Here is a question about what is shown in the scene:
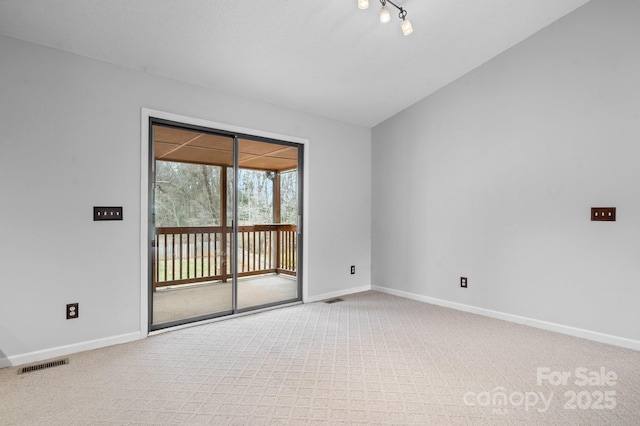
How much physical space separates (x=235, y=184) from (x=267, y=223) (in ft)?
2.77

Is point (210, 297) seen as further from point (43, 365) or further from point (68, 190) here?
point (68, 190)

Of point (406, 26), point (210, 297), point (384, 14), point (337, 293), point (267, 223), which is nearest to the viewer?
point (384, 14)

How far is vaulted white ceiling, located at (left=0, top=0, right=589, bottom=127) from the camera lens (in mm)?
2400

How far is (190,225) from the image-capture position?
134 inches

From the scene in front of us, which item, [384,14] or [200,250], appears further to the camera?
[200,250]

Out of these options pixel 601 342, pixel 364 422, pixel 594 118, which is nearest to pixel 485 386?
pixel 364 422

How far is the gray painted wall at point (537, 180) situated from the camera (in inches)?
111

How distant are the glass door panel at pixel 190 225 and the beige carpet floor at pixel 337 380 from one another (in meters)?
0.42

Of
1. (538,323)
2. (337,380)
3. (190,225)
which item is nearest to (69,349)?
(190,225)

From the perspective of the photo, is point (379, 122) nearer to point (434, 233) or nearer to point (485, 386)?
point (434, 233)

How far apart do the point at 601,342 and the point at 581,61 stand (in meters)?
2.45

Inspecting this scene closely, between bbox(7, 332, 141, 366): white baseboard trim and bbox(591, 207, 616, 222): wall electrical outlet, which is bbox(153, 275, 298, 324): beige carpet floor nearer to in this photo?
bbox(7, 332, 141, 366): white baseboard trim

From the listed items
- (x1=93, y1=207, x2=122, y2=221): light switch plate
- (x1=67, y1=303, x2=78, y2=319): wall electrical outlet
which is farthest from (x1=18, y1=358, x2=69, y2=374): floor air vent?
(x1=93, y1=207, x2=122, y2=221): light switch plate

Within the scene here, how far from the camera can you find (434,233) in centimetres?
412
